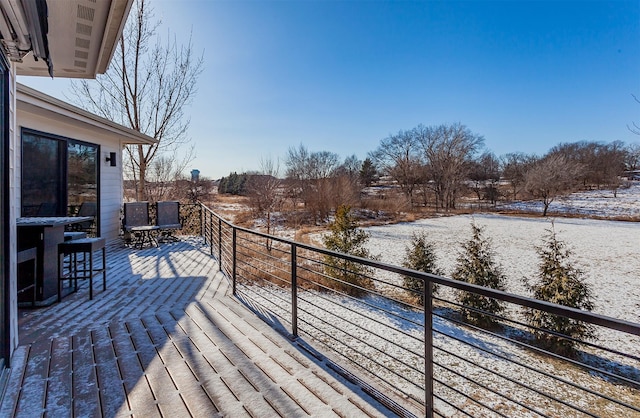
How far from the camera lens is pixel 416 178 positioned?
2834cm

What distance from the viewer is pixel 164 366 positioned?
6.75 ft

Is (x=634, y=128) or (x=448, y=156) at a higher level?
(x=448, y=156)

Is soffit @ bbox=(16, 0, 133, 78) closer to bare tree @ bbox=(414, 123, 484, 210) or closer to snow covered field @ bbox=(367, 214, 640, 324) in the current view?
snow covered field @ bbox=(367, 214, 640, 324)

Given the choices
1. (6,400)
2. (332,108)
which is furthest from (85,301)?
(332,108)

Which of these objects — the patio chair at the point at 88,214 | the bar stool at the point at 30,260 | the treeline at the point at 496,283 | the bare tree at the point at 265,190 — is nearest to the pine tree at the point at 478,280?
the treeline at the point at 496,283

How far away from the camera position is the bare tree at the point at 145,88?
A: 371 inches

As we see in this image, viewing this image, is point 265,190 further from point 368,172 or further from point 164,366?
point 368,172

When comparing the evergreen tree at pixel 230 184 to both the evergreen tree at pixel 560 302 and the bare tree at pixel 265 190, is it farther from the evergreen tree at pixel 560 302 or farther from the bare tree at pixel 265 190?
the evergreen tree at pixel 560 302

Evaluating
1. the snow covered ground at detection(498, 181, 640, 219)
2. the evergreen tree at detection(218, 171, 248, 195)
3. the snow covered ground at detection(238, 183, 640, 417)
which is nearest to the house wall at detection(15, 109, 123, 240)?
the snow covered ground at detection(238, 183, 640, 417)

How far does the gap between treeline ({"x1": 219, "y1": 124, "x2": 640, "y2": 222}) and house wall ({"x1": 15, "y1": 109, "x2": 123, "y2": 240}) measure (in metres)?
12.3

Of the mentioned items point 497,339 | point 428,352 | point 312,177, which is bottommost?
point 497,339

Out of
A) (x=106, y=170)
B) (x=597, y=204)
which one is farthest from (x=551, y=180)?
(x=106, y=170)

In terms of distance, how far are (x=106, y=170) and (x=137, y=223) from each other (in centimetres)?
132

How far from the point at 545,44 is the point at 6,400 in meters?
15.7
